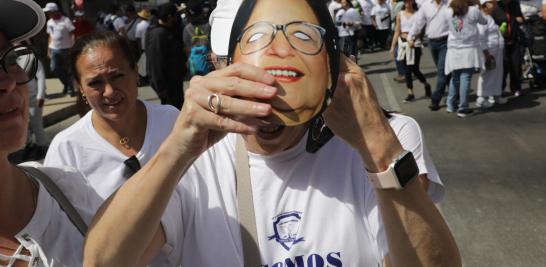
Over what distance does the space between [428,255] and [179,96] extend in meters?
6.30

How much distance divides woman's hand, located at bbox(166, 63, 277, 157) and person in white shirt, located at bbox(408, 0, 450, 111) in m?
7.68

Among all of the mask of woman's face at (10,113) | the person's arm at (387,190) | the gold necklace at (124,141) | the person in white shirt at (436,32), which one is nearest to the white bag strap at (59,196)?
the mask of woman's face at (10,113)

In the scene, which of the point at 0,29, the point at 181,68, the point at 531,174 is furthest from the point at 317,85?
the point at 181,68

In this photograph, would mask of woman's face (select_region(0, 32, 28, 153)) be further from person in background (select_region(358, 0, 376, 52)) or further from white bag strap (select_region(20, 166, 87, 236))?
person in background (select_region(358, 0, 376, 52))

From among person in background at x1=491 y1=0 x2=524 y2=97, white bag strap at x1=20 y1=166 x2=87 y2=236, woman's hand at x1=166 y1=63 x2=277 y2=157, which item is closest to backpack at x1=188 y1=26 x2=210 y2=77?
white bag strap at x1=20 y1=166 x2=87 y2=236

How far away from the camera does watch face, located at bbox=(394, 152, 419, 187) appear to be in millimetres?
1265

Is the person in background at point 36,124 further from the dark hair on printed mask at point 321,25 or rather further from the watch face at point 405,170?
the watch face at point 405,170

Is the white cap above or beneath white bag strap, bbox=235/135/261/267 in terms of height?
above

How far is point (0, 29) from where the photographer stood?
1.51 m

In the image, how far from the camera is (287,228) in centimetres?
152

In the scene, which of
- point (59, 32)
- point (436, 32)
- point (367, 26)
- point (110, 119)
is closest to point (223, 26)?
point (110, 119)

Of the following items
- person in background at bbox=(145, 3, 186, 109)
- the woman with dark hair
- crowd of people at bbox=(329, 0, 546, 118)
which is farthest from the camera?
the woman with dark hair

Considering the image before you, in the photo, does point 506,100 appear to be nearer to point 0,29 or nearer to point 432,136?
point 432,136

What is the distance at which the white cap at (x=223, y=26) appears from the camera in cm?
153
